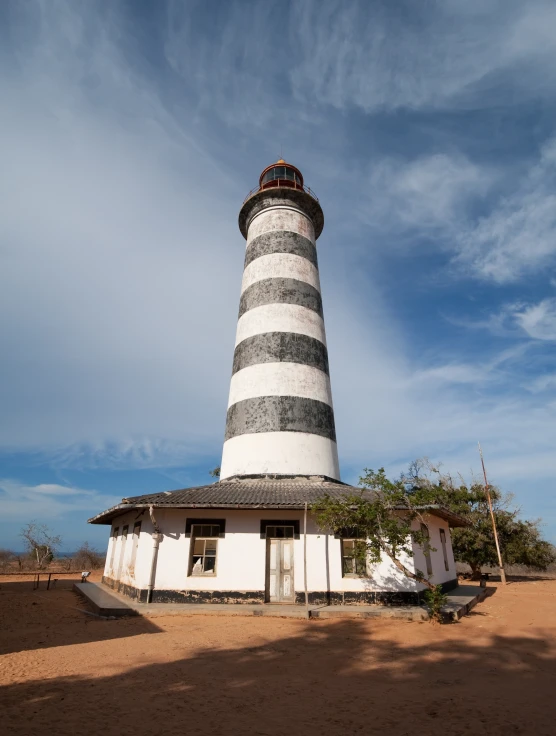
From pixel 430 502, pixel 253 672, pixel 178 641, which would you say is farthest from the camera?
pixel 430 502

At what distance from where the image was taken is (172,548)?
12.1m

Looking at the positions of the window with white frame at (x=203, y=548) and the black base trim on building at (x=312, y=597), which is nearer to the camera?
the black base trim on building at (x=312, y=597)

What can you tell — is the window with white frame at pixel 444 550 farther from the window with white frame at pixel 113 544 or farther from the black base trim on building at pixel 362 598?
the window with white frame at pixel 113 544

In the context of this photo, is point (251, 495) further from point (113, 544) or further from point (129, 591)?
point (113, 544)

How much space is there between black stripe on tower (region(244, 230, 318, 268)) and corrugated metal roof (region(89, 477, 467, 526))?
9.36m

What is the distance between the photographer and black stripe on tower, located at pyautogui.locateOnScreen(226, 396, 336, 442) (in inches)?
596

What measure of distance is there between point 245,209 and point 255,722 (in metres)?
19.6

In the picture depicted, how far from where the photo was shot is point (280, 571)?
1227cm

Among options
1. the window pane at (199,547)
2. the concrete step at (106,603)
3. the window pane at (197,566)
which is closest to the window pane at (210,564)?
the window pane at (197,566)

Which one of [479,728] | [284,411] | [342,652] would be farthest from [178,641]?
[284,411]

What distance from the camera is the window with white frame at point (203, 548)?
12109mm

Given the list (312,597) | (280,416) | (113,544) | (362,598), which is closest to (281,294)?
(280,416)

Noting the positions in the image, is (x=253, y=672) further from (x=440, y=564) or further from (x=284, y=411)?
(x=440, y=564)

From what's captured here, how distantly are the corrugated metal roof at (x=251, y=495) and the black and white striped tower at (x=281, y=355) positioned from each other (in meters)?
0.44
